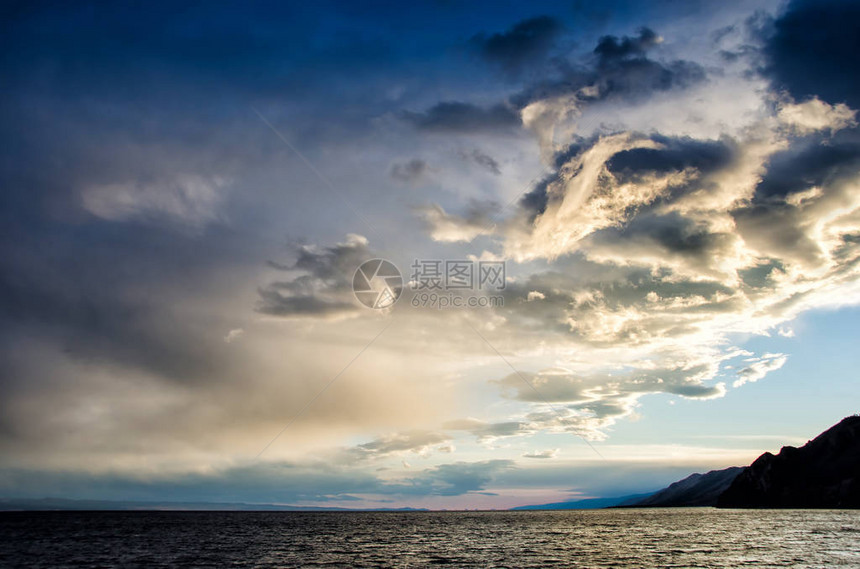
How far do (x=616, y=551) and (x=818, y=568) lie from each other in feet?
101

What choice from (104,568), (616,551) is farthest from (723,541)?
(104,568)

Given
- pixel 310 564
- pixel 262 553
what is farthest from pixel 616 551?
pixel 262 553

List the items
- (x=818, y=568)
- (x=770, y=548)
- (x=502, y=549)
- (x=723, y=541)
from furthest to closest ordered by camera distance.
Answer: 1. (x=723, y=541)
2. (x=502, y=549)
3. (x=770, y=548)
4. (x=818, y=568)

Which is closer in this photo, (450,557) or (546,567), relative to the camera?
(546,567)

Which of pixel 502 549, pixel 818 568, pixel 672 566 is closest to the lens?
pixel 818 568

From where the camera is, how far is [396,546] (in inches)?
3971

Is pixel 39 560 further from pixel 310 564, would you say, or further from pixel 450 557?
pixel 450 557

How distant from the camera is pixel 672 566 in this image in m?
64.9

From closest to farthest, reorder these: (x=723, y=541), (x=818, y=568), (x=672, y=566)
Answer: (x=818, y=568) → (x=672, y=566) → (x=723, y=541)

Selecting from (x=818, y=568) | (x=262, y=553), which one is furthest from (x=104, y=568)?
(x=818, y=568)

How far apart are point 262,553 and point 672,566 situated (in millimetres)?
64824

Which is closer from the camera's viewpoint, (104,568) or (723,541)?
(104,568)

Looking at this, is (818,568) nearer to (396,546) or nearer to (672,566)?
(672,566)

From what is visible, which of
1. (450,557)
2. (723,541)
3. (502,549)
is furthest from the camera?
(723,541)
